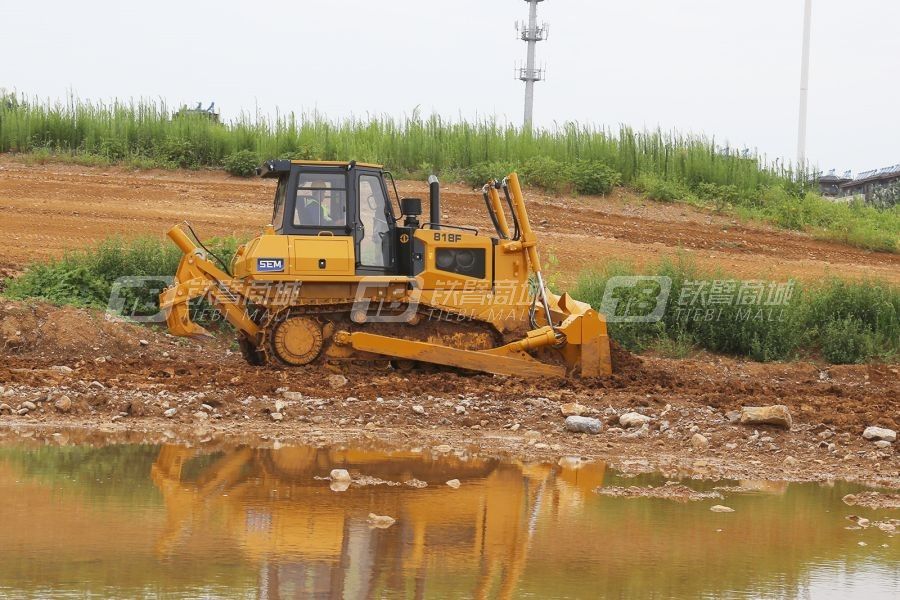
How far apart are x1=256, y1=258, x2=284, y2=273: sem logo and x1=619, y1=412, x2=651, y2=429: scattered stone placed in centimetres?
407

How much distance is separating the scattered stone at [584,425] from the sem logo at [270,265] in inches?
148

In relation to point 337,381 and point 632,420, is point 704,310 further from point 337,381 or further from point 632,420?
point 337,381

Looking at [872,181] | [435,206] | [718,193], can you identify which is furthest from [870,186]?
[435,206]

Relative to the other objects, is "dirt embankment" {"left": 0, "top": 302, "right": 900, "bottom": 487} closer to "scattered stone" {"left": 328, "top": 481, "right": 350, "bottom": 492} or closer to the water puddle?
the water puddle

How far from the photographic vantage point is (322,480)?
9133 mm

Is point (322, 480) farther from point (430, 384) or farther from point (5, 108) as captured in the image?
point (5, 108)

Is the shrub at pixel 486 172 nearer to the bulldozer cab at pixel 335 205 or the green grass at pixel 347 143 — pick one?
the green grass at pixel 347 143

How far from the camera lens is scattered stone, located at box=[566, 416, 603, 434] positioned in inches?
439

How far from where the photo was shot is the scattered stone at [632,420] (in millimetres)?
11312

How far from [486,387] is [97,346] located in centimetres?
500

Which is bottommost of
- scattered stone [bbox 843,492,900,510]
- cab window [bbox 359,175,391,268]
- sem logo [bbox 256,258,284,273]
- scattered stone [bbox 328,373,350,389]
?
scattered stone [bbox 843,492,900,510]

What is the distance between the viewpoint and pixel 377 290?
1343 centimetres

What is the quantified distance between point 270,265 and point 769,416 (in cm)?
540

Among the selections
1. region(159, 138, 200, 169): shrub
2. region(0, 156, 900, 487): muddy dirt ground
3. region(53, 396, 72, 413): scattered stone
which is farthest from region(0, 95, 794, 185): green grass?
region(53, 396, 72, 413): scattered stone
